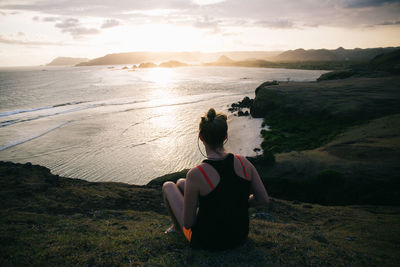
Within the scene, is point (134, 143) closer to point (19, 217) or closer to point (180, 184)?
point (19, 217)

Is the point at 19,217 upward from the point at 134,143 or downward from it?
upward

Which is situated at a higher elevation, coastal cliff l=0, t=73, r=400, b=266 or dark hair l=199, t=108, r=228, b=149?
dark hair l=199, t=108, r=228, b=149

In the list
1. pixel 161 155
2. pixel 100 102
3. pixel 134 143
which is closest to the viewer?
pixel 161 155

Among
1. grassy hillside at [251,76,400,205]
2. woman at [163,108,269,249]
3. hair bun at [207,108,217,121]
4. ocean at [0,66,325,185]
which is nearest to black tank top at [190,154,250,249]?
woman at [163,108,269,249]

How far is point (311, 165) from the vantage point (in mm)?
10094

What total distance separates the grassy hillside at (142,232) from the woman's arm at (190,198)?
2.70ft

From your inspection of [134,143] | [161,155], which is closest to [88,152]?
[134,143]

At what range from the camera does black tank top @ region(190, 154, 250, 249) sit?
2.89 metres

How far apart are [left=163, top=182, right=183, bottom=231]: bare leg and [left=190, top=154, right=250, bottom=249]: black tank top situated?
A: 405 millimetres

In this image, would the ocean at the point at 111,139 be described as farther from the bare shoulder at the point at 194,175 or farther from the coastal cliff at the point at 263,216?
the bare shoulder at the point at 194,175

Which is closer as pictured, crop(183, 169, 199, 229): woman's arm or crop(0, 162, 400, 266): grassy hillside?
crop(183, 169, 199, 229): woman's arm

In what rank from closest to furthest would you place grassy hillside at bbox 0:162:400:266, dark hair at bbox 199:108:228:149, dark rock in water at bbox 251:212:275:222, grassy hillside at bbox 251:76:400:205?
dark hair at bbox 199:108:228:149, grassy hillside at bbox 0:162:400:266, dark rock in water at bbox 251:212:275:222, grassy hillside at bbox 251:76:400:205

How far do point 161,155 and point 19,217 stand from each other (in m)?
10.7

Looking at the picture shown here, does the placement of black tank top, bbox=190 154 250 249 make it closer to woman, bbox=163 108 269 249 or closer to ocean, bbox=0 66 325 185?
woman, bbox=163 108 269 249
